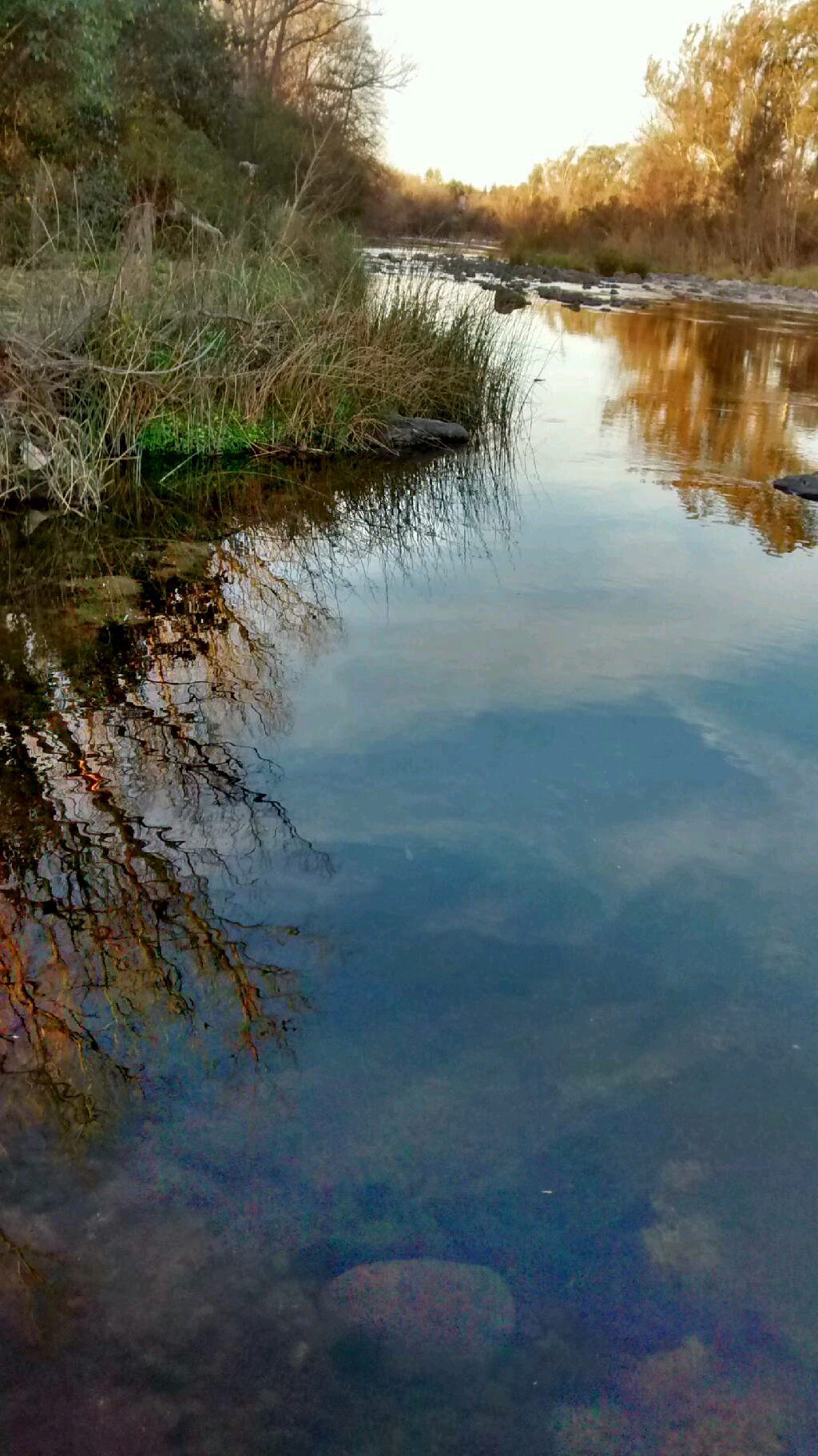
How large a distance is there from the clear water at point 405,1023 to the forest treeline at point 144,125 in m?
4.27

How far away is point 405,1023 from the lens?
200 cm

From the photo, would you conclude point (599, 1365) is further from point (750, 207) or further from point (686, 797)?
point (750, 207)

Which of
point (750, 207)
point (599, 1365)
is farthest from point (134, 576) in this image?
point (750, 207)

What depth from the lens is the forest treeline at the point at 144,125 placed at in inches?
380

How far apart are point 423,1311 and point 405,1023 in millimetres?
577

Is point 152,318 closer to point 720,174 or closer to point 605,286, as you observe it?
point 605,286

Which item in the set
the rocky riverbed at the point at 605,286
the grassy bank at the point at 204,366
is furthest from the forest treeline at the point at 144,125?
the rocky riverbed at the point at 605,286

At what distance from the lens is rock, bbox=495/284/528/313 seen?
13.7 meters

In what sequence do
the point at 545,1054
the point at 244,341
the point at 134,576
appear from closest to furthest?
the point at 545,1054, the point at 134,576, the point at 244,341

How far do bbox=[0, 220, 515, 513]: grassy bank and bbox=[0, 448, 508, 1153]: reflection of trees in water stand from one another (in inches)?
38.9

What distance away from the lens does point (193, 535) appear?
514 cm

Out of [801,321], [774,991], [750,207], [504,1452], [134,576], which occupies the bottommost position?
[504,1452]

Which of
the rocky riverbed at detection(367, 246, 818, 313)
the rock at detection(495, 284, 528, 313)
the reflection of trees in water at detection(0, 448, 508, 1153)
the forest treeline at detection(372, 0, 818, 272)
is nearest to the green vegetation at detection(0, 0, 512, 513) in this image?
the reflection of trees in water at detection(0, 448, 508, 1153)

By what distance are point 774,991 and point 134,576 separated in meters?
3.14
